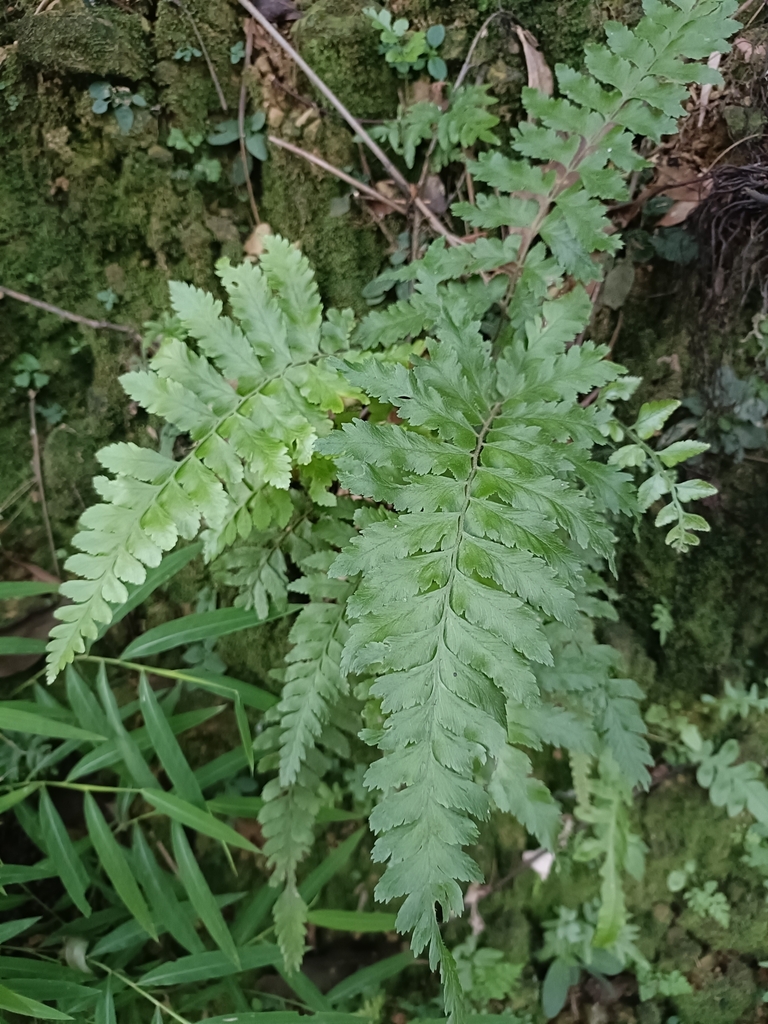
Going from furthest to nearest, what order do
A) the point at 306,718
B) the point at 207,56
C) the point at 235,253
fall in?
the point at 235,253 → the point at 207,56 → the point at 306,718

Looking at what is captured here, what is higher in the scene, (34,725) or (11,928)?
(34,725)

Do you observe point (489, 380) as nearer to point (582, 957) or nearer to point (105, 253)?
point (105, 253)

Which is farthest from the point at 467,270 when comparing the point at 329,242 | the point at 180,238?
the point at 180,238

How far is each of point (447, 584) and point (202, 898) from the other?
140 cm

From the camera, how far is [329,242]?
7.00 feet

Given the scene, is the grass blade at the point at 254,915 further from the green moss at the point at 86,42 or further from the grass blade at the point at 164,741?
the green moss at the point at 86,42

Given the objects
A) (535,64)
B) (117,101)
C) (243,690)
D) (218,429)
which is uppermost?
(117,101)

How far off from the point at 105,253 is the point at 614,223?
1.59 metres

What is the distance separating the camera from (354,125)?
80.2 inches

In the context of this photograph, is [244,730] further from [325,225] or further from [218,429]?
[325,225]

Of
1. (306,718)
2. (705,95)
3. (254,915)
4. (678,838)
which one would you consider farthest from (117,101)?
(678,838)

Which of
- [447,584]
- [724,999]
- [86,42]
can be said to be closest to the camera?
[447,584]

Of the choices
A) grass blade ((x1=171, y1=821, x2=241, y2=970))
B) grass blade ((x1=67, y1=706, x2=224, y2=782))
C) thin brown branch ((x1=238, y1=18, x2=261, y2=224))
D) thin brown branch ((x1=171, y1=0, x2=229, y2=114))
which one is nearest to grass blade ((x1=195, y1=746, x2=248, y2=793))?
grass blade ((x1=67, y1=706, x2=224, y2=782))

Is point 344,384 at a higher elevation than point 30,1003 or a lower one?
higher
